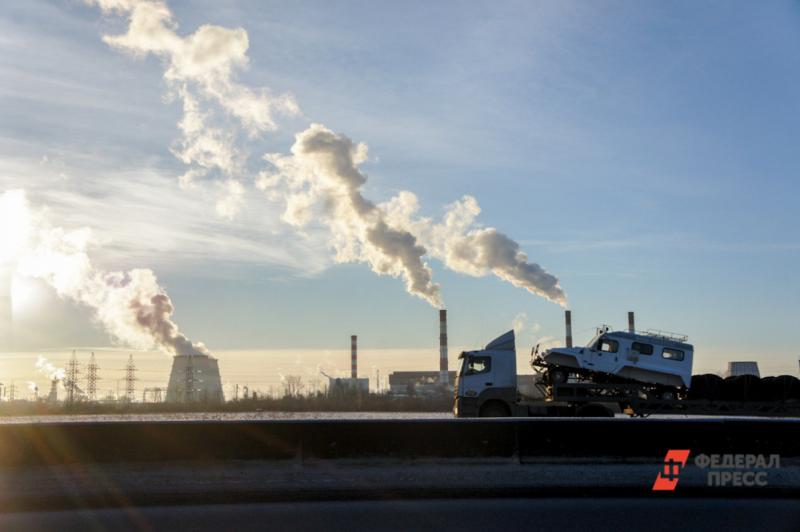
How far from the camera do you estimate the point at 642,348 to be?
1156 inches

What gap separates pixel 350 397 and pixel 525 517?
46.3 meters

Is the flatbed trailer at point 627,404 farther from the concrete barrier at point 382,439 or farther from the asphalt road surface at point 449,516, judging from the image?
the asphalt road surface at point 449,516

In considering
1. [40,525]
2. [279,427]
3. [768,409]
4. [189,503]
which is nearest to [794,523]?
[279,427]

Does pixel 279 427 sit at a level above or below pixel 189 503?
above

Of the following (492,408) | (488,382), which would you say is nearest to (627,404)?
(492,408)

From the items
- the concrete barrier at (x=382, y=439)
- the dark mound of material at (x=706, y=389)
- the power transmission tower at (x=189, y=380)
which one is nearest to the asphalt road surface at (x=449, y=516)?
the concrete barrier at (x=382, y=439)

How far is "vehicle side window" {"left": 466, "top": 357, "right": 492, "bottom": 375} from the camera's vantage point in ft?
86.4

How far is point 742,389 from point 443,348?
49749 millimetres

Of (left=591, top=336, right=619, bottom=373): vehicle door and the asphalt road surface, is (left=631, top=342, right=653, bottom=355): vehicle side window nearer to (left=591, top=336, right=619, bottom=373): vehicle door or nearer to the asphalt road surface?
(left=591, top=336, right=619, bottom=373): vehicle door

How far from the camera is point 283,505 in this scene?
29.5 feet

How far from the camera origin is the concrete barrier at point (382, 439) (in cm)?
948

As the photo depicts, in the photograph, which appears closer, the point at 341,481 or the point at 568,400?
the point at 341,481

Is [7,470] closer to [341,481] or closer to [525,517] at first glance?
[341,481]

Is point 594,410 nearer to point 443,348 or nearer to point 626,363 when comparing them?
point 626,363
